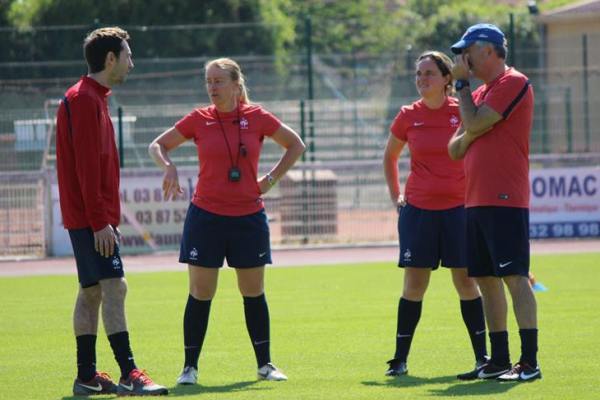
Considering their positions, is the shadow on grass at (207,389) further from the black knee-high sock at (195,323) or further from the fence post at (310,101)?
the fence post at (310,101)

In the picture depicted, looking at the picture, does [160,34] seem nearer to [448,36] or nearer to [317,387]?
[448,36]

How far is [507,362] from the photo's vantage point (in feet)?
28.3

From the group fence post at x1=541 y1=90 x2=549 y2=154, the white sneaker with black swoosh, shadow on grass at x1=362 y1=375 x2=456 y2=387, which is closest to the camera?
shadow on grass at x1=362 y1=375 x2=456 y2=387

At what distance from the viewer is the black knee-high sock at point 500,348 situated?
862 centimetres

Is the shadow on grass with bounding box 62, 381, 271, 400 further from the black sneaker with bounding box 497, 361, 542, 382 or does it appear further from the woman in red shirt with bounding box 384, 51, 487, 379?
the black sneaker with bounding box 497, 361, 542, 382

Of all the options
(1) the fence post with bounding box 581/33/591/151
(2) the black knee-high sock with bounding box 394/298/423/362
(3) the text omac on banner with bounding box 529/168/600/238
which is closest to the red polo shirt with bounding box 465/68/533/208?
(2) the black knee-high sock with bounding box 394/298/423/362

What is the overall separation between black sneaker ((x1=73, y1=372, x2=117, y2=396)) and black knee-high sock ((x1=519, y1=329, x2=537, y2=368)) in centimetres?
263

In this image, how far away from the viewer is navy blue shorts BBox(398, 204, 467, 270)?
909cm

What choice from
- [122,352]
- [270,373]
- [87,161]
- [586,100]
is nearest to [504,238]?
[270,373]

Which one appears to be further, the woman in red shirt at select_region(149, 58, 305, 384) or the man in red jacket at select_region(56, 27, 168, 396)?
the woman in red shirt at select_region(149, 58, 305, 384)

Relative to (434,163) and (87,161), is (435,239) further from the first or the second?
(87,161)

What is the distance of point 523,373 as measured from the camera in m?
8.40

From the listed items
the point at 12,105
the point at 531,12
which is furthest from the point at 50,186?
the point at 531,12

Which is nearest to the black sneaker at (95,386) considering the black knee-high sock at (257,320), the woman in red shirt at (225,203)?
the woman in red shirt at (225,203)
